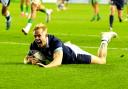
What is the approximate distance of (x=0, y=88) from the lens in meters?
8.38

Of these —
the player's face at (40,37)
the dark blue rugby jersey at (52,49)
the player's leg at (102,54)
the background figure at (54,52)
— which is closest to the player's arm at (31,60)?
the background figure at (54,52)

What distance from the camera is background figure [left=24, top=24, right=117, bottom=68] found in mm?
10352

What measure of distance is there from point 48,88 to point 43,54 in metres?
2.19

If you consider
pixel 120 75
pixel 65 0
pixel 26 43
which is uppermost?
pixel 120 75

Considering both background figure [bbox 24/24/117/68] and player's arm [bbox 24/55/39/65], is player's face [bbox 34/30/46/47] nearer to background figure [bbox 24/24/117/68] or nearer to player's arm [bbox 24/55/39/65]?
background figure [bbox 24/24/117/68]

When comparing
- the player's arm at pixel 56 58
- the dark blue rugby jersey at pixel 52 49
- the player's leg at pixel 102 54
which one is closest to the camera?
the player's arm at pixel 56 58

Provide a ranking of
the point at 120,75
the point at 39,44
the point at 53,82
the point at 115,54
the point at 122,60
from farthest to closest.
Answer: the point at 115,54 → the point at 122,60 → the point at 39,44 → the point at 120,75 → the point at 53,82

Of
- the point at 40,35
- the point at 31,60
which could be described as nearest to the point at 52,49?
the point at 40,35

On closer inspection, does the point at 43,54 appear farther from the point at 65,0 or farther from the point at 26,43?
the point at 65,0

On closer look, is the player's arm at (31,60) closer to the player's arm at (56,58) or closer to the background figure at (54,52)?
the background figure at (54,52)

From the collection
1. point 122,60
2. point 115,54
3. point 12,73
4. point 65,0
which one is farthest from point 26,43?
point 65,0

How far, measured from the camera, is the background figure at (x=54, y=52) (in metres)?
10.4

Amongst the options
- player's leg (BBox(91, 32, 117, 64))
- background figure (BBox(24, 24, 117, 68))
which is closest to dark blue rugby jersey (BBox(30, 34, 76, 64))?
background figure (BBox(24, 24, 117, 68))

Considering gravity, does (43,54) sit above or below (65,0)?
above
